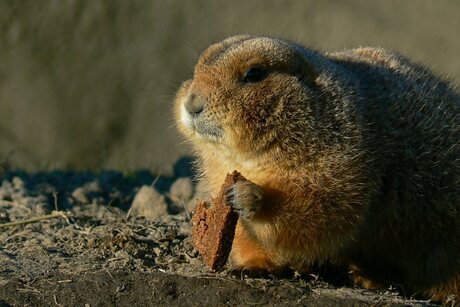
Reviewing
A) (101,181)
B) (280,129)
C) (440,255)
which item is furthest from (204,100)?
(101,181)

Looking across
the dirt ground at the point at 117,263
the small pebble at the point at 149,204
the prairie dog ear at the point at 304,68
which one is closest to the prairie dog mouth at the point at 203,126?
the prairie dog ear at the point at 304,68

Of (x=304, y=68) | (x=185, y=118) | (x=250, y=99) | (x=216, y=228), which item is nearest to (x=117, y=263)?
(x=216, y=228)

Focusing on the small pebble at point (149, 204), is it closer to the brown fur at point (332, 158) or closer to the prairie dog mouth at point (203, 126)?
the brown fur at point (332, 158)

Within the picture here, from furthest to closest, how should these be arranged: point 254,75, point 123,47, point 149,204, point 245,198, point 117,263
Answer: point 123,47 → point 149,204 → point 117,263 → point 254,75 → point 245,198

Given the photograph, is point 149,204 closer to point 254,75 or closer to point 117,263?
point 117,263

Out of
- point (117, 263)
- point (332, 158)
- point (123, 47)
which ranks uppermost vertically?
point (123, 47)

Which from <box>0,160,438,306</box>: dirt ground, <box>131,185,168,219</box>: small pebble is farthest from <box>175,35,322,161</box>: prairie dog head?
<box>131,185,168,219</box>: small pebble

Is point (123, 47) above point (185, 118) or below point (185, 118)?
above

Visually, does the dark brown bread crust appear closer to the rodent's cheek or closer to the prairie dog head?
the prairie dog head
